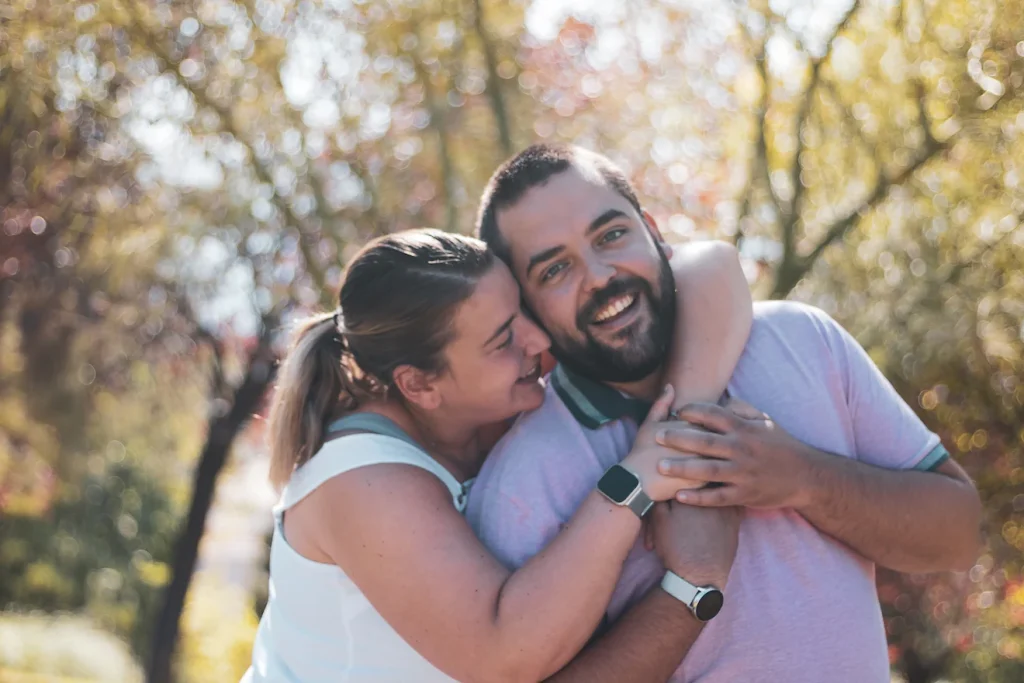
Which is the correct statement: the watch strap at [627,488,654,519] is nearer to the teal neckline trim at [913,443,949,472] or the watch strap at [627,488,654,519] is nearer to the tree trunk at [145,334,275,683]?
the teal neckline trim at [913,443,949,472]

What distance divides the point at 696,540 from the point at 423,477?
590mm

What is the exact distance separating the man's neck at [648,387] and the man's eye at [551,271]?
12.6 inches

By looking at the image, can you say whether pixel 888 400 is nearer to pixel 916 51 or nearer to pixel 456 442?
pixel 456 442

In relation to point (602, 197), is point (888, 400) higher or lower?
lower

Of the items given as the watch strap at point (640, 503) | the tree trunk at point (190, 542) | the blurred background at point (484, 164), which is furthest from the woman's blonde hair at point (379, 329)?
the tree trunk at point (190, 542)

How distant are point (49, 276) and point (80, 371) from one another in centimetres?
166

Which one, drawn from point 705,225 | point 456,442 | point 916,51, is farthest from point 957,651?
point 456,442

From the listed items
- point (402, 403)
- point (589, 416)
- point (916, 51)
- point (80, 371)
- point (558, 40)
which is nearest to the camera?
point (589, 416)

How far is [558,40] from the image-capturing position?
730 centimetres

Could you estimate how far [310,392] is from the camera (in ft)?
8.48

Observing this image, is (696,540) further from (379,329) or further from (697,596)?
(379,329)

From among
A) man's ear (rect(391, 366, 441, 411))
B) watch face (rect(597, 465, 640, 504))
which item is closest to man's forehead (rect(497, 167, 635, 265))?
man's ear (rect(391, 366, 441, 411))

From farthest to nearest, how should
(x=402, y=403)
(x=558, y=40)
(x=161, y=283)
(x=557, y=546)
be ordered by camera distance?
(x=161, y=283)
(x=558, y=40)
(x=402, y=403)
(x=557, y=546)

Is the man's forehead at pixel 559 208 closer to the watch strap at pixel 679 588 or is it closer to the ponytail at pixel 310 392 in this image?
the ponytail at pixel 310 392
